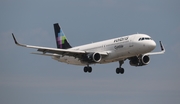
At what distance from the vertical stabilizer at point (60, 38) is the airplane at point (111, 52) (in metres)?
7.00

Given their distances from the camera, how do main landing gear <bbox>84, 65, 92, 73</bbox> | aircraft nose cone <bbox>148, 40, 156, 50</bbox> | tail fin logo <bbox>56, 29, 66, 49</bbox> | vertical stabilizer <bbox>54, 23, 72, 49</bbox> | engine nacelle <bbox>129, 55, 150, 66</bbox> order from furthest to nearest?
tail fin logo <bbox>56, 29, 66, 49</bbox>, vertical stabilizer <bbox>54, 23, 72, 49</bbox>, main landing gear <bbox>84, 65, 92, 73</bbox>, engine nacelle <bbox>129, 55, 150, 66</bbox>, aircraft nose cone <bbox>148, 40, 156, 50</bbox>

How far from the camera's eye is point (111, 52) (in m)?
90.1

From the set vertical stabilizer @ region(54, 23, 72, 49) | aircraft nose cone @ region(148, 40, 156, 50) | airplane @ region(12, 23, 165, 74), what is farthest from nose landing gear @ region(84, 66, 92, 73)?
aircraft nose cone @ region(148, 40, 156, 50)

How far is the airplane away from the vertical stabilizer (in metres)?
7.00

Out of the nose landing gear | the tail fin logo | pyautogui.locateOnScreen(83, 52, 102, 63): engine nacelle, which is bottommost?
the nose landing gear

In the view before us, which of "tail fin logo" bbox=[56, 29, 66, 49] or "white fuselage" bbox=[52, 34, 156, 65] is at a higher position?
"tail fin logo" bbox=[56, 29, 66, 49]

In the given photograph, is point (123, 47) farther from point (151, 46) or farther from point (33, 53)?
point (33, 53)

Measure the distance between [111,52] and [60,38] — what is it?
2126 cm

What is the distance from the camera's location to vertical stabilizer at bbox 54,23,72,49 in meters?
107

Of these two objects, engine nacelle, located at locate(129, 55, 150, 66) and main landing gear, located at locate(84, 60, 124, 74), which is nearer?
engine nacelle, located at locate(129, 55, 150, 66)

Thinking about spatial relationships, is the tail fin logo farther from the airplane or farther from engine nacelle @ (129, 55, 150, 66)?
engine nacelle @ (129, 55, 150, 66)

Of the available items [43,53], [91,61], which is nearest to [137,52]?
[91,61]

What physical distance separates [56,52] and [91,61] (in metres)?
5.95

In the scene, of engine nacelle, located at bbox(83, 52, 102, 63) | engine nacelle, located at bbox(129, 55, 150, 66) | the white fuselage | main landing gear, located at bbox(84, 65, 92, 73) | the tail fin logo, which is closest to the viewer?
the white fuselage
